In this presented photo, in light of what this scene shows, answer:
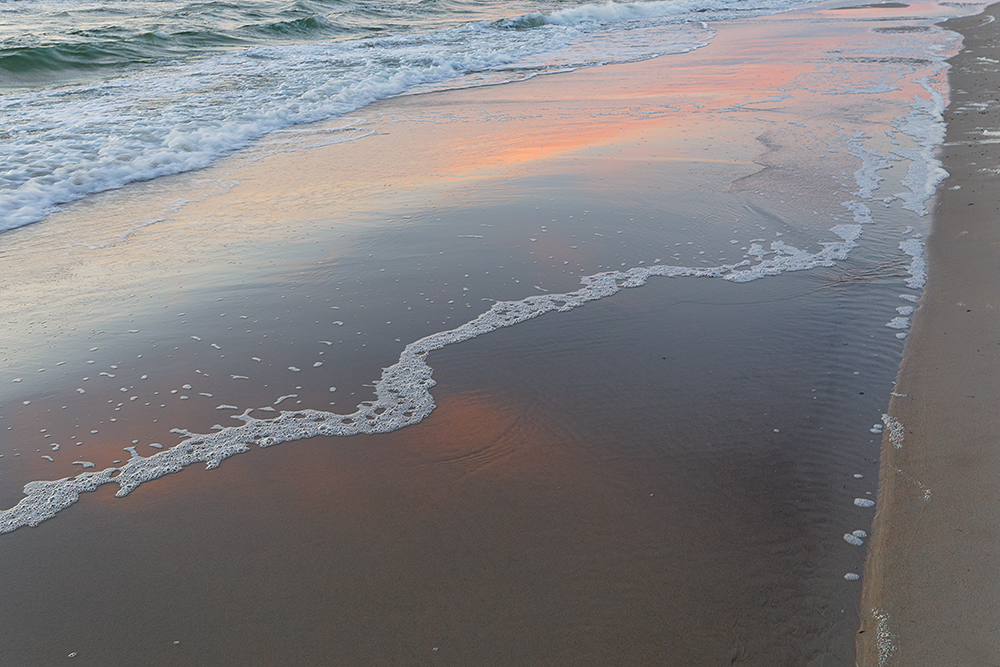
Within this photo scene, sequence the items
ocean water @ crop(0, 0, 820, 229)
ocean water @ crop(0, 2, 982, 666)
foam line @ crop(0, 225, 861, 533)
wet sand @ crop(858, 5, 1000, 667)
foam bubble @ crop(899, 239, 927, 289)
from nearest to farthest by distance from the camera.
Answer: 1. wet sand @ crop(858, 5, 1000, 667)
2. ocean water @ crop(0, 2, 982, 666)
3. foam line @ crop(0, 225, 861, 533)
4. foam bubble @ crop(899, 239, 927, 289)
5. ocean water @ crop(0, 0, 820, 229)

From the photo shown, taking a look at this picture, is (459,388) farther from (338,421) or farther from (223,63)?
(223,63)

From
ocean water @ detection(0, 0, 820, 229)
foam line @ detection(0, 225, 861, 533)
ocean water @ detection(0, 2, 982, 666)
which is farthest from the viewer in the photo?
ocean water @ detection(0, 0, 820, 229)

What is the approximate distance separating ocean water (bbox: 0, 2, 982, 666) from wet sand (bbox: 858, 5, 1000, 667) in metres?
0.09

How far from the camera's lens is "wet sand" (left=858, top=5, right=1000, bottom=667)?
6.08 feet

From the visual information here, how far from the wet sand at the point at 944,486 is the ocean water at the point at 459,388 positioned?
89 mm

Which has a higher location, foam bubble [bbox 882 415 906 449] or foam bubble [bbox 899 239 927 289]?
foam bubble [bbox 899 239 927 289]

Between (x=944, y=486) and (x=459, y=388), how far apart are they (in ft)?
5.95

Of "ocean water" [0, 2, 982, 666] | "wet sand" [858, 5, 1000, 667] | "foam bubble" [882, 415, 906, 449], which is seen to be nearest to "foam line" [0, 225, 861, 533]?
"ocean water" [0, 2, 982, 666]

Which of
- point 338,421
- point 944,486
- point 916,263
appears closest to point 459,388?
point 338,421

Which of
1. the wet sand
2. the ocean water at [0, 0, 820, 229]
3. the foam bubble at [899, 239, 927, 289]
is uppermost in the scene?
the ocean water at [0, 0, 820, 229]

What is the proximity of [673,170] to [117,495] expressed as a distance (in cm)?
479

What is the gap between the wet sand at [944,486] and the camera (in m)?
1.85

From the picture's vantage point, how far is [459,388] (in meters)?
3.08

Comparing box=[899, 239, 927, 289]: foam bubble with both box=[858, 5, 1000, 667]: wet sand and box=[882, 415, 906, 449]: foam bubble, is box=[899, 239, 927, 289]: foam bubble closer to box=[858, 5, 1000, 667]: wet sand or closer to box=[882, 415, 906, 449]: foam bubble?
box=[858, 5, 1000, 667]: wet sand
